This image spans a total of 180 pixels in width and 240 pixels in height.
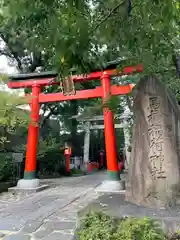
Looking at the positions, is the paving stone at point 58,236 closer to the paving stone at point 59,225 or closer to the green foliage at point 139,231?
the paving stone at point 59,225

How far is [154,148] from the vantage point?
4.45 metres

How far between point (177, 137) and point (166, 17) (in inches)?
127

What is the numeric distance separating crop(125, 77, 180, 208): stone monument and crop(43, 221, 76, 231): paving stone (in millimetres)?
1018

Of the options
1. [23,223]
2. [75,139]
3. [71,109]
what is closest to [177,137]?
[23,223]

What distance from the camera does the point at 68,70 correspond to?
198 centimetres

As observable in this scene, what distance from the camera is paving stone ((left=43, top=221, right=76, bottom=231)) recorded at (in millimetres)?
4187

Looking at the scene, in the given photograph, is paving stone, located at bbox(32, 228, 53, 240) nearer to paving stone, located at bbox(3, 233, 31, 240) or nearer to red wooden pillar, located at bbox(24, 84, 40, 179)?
paving stone, located at bbox(3, 233, 31, 240)

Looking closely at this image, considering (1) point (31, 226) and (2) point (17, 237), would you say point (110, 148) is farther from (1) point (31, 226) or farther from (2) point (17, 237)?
(2) point (17, 237)

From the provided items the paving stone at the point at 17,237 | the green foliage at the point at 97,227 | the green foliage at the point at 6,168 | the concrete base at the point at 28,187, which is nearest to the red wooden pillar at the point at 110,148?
the concrete base at the point at 28,187

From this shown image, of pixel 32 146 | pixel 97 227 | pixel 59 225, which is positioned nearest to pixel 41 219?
pixel 59 225

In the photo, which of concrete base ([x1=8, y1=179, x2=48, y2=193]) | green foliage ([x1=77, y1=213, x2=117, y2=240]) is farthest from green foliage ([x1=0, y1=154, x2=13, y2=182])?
green foliage ([x1=77, y1=213, x2=117, y2=240])

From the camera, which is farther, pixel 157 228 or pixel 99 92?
pixel 99 92

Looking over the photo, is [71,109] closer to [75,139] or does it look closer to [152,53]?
[75,139]

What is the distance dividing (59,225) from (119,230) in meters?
1.83
